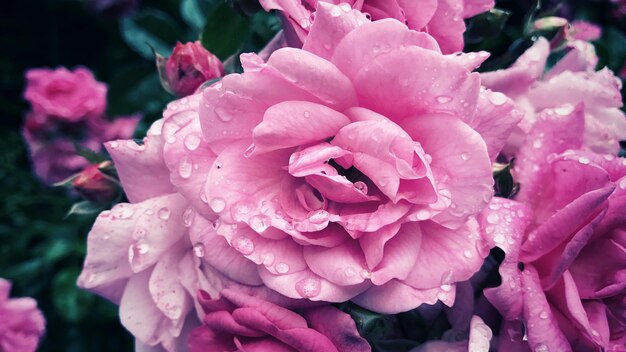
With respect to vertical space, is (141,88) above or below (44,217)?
above

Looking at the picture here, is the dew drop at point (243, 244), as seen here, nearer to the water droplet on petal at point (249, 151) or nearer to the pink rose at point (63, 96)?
the water droplet on petal at point (249, 151)

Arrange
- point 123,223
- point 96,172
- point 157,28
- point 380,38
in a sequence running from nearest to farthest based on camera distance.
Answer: point 380,38
point 123,223
point 96,172
point 157,28

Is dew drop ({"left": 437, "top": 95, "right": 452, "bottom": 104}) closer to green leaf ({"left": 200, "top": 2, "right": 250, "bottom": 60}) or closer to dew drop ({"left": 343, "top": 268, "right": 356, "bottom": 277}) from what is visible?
dew drop ({"left": 343, "top": 268, "right": 356, "bottom": 277})

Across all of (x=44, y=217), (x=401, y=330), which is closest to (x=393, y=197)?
(x=401, y=330)

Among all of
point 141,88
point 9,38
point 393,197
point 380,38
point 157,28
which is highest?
point 380,38

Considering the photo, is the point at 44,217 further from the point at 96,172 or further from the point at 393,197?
the point at 393,197

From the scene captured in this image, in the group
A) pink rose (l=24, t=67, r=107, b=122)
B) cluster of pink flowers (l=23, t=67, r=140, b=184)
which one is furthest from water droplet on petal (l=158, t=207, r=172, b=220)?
pink rose (l=24, t=67, r=107, b=122)
